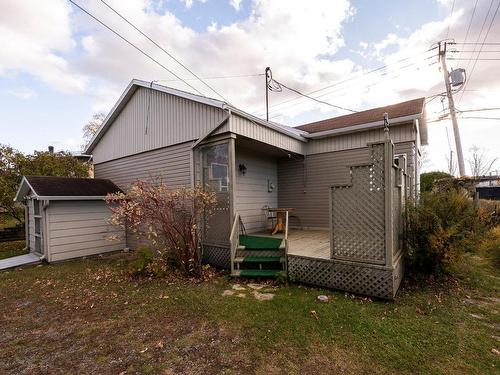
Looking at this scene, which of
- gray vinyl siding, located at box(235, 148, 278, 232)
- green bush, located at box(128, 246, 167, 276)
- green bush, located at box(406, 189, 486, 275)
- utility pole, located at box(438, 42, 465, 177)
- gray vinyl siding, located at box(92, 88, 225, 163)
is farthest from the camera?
utility pole, located at box(438, 42, 465, 177)

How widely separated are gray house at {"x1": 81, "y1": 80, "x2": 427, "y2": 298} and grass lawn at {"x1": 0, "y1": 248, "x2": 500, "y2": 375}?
70cm

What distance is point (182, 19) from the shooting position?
8031 millimetres

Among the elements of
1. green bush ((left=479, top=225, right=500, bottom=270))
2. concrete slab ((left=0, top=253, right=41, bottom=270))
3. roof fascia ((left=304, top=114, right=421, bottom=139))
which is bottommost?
concrete slab ((left=0, top=253, right=41, bottom=270))

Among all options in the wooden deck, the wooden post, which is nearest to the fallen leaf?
the wooden deck

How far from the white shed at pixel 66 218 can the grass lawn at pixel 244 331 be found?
258 cm

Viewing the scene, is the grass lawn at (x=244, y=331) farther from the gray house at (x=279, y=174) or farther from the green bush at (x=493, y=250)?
the green bush at (x=493, y=250)

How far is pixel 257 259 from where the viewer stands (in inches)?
219

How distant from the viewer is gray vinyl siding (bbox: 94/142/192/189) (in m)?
7.02

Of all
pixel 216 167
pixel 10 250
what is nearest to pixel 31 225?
pixel 10 250

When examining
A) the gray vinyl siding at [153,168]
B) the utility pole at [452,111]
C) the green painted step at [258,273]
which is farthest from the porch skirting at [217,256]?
the utility pole at [452,111]

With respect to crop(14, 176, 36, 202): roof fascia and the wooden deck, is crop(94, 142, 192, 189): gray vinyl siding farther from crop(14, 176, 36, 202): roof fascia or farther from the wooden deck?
the wooden deck

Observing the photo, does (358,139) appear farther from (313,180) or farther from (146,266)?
(146,266)

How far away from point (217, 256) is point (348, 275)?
122 inches

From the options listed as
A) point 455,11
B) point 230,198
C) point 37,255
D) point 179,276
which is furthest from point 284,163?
point 455,11
